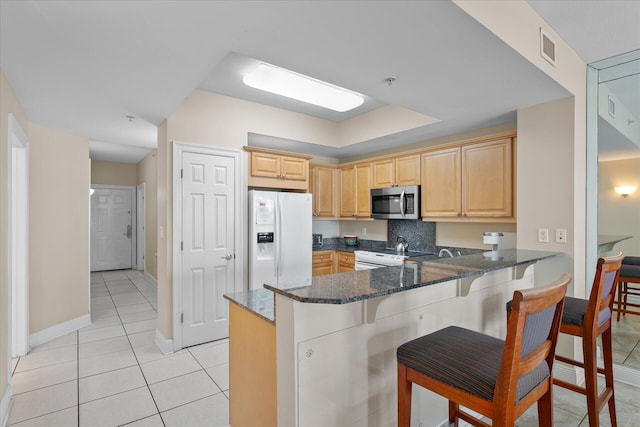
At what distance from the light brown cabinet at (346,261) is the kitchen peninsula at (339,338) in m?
2.46

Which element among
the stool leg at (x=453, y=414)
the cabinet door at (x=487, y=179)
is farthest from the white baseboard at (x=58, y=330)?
the cabinet door at (x=487, y=179)

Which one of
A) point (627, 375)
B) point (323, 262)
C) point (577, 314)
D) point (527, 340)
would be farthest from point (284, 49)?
point (627, 375)

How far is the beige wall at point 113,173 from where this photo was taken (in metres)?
7.17

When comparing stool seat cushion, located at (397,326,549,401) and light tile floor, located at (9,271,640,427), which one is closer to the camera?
stool seat cushion, located at (397,326,549,401)

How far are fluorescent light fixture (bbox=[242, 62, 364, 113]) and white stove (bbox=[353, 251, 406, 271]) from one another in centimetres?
181

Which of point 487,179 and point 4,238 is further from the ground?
point 487,179

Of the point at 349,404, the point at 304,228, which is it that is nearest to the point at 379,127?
the point at 304,228

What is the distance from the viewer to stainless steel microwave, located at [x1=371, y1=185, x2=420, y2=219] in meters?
3.93

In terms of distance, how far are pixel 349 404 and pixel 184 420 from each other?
1.32 m

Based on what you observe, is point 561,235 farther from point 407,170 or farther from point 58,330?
point 58,330

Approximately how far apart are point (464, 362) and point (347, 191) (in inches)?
148

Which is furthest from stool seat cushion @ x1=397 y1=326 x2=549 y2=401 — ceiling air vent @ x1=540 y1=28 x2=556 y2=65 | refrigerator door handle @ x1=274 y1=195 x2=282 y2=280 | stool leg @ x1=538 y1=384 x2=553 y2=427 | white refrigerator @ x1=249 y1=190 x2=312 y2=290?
refrigerator door handle @ x1=274 y1=195 x2=282 y2=280

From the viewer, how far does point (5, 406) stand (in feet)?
7.27

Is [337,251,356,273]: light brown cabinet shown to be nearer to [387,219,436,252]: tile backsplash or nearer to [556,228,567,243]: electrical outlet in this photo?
[387,219,436,252]: tile backsplash
